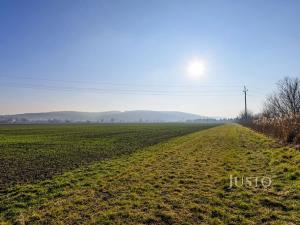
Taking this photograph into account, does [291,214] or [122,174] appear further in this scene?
[122,174]

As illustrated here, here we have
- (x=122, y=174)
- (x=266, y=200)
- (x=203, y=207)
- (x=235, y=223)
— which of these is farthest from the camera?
(x=122, y=174)

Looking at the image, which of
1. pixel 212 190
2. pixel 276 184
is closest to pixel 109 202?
pixel 212 190

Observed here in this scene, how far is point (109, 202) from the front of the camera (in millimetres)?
7496

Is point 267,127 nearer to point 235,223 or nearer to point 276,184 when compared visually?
point 276,184

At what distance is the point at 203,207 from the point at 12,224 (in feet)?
16.0

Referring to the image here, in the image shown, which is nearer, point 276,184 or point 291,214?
point 291,214

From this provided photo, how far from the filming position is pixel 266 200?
24.1 feet

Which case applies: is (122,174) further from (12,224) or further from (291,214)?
(291,214)

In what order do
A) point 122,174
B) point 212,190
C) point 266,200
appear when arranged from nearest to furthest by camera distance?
point 266,200 → point 212,190 → point 122,174

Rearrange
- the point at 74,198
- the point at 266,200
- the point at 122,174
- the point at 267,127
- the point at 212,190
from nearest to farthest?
the point at 266,200, the point at 74,198, the point at 212,190, the point at 122,174, the point at 267,127

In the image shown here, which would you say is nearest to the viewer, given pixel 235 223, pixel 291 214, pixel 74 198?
pixel 235 223

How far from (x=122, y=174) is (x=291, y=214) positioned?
7.15 metres

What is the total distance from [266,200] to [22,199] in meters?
7.60

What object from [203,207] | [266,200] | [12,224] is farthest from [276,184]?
[12,224]
